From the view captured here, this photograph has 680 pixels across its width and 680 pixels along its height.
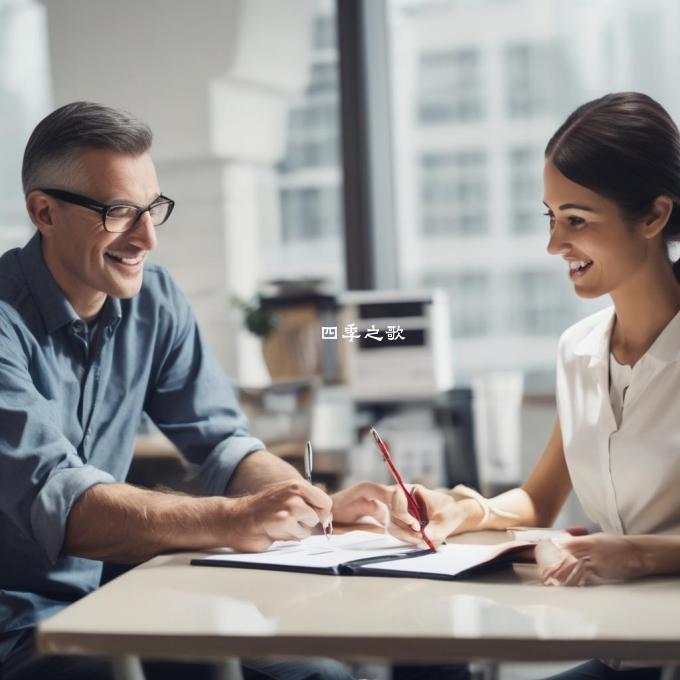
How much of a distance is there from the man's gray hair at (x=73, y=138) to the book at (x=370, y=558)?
28.9 inches

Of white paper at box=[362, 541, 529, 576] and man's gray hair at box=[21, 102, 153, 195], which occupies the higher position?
man's gray hair at box=[21, 102, 153, 195]

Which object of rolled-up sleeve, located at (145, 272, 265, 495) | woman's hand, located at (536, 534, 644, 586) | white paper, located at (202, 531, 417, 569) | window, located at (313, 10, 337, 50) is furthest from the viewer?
window, located at (313, 10, 337, 50)

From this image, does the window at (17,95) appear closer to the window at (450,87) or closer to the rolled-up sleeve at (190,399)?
the window at (450,87)

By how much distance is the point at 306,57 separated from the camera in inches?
187

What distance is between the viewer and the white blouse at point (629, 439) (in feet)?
5.18

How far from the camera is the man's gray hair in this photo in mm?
1786

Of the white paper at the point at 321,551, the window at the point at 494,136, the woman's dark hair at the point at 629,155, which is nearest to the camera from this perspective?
the white paper at the point at 321,551

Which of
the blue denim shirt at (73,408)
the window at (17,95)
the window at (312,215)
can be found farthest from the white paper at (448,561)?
the window at (17,95)

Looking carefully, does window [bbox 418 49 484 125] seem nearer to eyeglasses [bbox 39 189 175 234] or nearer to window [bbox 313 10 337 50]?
window [bbox 313 10 337 50]

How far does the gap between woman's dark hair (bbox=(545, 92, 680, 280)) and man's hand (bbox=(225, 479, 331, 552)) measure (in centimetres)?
65

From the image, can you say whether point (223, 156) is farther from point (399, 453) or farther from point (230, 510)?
point (230, 510)

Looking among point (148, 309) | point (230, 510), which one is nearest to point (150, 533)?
point (230, 510)

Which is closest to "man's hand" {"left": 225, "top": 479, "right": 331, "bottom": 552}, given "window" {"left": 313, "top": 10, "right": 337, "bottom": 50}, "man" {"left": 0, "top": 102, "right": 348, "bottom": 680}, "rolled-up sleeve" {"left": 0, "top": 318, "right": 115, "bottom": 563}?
"man" {"left": 0, "top": 102, "right": 348, "bottom": 680}

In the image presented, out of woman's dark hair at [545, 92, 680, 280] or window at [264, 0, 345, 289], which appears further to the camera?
window at [264, 0, 345, 289]
